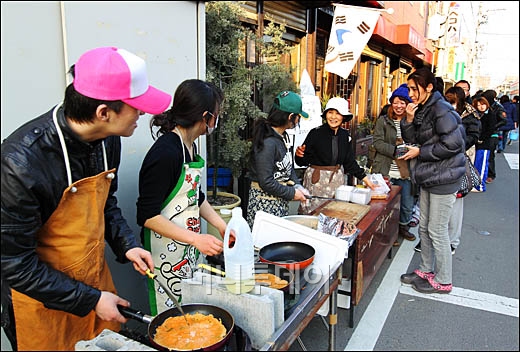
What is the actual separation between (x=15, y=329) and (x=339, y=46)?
5.22 m

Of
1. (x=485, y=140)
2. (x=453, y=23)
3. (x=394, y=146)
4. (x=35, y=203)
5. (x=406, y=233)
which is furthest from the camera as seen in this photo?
(x=453, y=23)

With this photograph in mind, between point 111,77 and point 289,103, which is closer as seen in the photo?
point 111,77

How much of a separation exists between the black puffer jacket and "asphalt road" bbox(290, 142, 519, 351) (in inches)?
40.9

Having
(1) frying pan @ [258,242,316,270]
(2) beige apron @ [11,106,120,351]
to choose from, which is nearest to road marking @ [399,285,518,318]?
(1) frying pan @ [258,242,316,270]

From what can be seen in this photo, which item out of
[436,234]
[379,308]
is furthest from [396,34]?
[379,308]

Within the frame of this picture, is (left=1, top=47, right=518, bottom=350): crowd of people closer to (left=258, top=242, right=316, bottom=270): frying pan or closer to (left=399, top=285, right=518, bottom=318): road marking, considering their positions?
(left=399, top=285, right=518, bottom=318): road marking

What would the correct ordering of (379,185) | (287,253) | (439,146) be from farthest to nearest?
(379,185) → (439,146) → (287,253)

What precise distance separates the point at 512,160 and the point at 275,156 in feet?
41.3

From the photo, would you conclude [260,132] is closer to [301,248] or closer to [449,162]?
[301,248]

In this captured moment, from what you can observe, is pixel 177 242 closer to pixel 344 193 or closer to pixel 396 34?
pixel 344 193

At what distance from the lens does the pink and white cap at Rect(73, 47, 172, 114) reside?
3.93ft

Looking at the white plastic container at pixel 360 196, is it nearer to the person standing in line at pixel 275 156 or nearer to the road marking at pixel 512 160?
the person standing in line at pixel 275 156

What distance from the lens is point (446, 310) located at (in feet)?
10.4

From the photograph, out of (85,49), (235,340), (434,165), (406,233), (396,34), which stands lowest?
(406,233)
